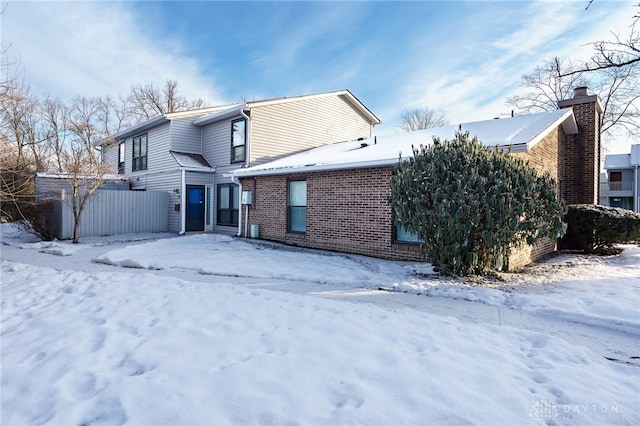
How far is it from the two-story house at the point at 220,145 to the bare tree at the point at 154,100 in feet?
61.1

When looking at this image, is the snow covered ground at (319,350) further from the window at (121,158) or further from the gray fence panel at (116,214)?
the window at (121,158)

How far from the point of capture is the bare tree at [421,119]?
118 feet

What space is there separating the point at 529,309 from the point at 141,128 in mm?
18021

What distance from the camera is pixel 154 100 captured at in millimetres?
34844

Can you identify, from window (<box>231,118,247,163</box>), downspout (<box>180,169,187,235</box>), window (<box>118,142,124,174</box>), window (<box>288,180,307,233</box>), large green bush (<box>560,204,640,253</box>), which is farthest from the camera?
window (<box>118,142,124,174</box>)

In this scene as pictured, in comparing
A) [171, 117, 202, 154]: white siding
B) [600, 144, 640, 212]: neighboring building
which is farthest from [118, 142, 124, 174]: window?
[600, 144, 640, 212]: neighboring building

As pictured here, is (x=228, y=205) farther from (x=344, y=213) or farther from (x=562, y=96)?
(x=562, y=96)

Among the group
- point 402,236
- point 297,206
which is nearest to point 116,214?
point 297,206

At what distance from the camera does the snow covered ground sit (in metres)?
2.52

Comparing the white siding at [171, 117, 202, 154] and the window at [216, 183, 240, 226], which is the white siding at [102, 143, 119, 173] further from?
the window at [216, 183, 240, 226]

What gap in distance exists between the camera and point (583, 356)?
3.44 metres

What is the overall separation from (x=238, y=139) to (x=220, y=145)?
129 cm

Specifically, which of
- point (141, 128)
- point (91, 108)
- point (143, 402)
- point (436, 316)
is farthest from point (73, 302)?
point (91, 108)

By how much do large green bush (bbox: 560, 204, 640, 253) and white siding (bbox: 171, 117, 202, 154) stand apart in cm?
1478
